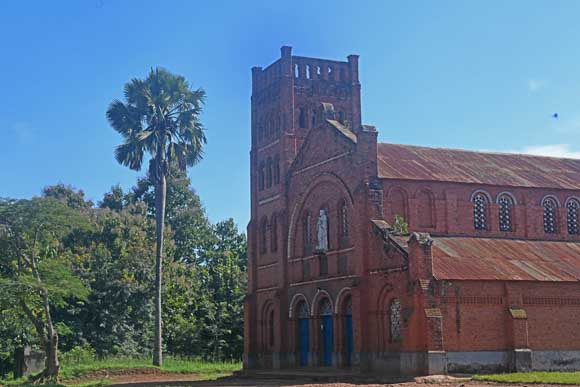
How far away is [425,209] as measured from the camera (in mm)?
39438

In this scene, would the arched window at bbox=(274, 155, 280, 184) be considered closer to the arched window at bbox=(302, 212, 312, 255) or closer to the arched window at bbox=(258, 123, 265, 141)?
the arched window at bbox=(258, 123, 265, 141)

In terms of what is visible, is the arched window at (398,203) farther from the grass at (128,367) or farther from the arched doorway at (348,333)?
the grass at (128,367)

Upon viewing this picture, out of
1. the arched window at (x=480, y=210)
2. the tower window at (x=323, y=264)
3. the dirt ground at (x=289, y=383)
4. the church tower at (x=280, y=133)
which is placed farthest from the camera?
the church tower at (x=280, y=133)

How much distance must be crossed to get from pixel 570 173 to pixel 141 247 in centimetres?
2626

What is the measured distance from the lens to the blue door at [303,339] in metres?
42.1

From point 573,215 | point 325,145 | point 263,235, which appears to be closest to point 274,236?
point 263,235

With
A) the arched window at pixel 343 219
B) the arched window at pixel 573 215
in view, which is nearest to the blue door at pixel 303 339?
the arched window at pixel 343 219

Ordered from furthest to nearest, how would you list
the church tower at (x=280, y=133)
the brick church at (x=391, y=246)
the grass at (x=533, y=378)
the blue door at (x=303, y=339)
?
the church tower at (x=280, y=133) → the blue door at (x=303, y=339) → the brick church at (x=391, y=246) → the grass at (x=533, y=378)

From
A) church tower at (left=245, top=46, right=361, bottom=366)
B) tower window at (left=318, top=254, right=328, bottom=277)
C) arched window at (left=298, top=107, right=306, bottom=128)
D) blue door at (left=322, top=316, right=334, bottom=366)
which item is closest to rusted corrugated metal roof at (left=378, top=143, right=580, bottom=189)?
church tower at (left=245, top=46, right=361, bottom=366)

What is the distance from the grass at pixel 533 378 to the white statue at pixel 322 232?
10.8 meters

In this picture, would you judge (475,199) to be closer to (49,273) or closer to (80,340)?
(49,273)

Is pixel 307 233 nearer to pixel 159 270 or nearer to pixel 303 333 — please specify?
pixel 303 333

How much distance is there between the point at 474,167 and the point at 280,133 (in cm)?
1021

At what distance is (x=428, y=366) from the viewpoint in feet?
106
